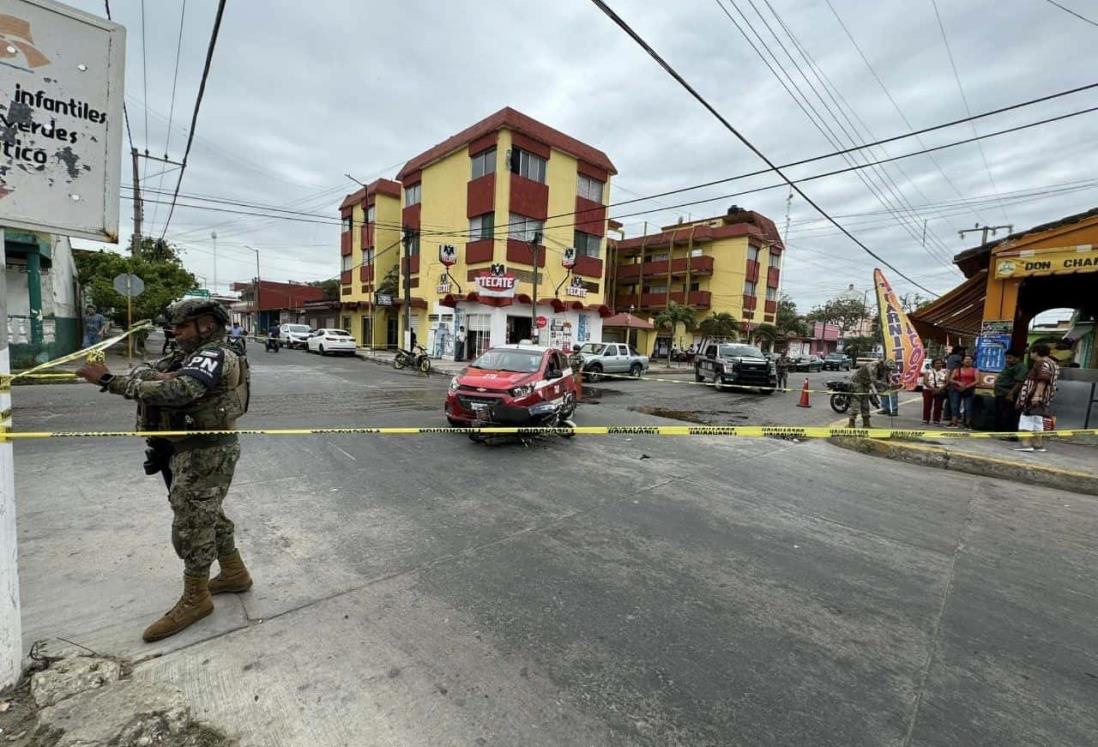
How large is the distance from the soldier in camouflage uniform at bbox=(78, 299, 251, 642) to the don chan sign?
1295cm

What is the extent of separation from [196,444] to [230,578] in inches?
37.3

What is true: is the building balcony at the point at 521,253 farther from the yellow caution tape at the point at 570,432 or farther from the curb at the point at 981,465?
the curb at the point at 981,465

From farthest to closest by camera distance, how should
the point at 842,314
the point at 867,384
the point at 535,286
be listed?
the point at 842,314 < the point at 535,286 < the point at 867,384

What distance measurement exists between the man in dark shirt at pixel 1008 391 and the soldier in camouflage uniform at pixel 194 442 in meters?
11.9

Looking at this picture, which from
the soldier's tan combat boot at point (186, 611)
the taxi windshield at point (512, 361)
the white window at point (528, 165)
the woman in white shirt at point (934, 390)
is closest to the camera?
the soldier's tan combat boot at point (186, 611)

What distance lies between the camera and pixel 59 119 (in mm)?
2293

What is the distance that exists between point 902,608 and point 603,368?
18.2m

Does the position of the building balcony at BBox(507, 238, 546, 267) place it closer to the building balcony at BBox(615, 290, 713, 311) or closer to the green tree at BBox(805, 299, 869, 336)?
the building balcony at BBox(615, 290, 713, 311)

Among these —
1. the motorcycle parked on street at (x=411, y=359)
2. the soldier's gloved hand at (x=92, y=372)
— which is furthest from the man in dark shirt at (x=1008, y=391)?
the motorcycle parked on street at (x=411, y=359)

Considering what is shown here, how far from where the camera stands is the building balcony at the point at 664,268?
42875 millimetres

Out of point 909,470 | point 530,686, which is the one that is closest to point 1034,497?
point 909,470

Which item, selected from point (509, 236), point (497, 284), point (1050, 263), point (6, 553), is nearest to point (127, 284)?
point (497, 284)

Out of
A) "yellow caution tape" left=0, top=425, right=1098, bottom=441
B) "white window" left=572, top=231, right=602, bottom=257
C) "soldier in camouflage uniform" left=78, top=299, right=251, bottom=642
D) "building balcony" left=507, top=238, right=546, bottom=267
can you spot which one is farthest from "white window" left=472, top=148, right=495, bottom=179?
"soldier in camouflage uniform" left=78, top=299, right=251, bottom=642

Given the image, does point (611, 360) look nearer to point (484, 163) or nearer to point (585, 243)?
point (585, 243)
